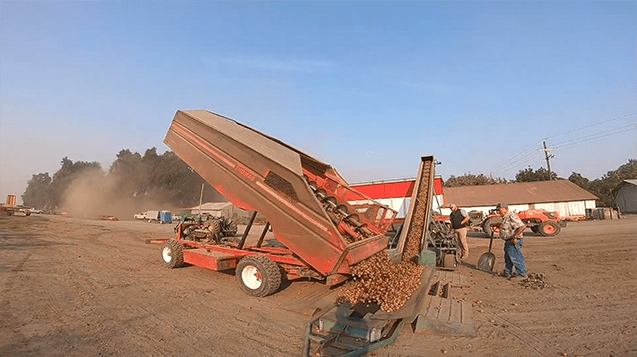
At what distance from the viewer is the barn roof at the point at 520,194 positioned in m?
29.2

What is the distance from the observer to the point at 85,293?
18.6 feet

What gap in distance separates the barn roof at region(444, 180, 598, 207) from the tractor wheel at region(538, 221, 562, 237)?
572 inches

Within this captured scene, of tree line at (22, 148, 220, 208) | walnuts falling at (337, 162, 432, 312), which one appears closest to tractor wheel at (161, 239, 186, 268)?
walnuts falling at (337, 162, 432, 312)

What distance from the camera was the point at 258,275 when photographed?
19.2 ft

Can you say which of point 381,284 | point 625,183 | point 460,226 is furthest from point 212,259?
point 625,183

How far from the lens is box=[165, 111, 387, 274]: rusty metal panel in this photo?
195 inches

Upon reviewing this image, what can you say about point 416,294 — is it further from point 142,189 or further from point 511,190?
point 142,189

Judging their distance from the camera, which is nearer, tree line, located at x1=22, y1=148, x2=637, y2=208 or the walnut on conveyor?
the walnut on conveyor

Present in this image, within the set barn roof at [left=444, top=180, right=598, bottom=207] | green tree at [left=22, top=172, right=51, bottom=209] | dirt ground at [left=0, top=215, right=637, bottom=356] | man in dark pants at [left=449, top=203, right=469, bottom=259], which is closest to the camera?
dirt ground at [left=0, top=215, right=637, bottom=356]

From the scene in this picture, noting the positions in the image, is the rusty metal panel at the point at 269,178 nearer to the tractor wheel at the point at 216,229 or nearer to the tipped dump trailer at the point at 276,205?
the tipped dump trailer at the point at 276,205

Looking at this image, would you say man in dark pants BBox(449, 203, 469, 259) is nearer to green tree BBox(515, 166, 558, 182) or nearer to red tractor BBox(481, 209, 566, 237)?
red tractor BBox(481, 209, 566, 237)

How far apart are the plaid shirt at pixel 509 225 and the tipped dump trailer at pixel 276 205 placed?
2.36 meters

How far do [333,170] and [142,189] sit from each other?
50917 mm

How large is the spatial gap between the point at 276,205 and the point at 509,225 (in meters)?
4.99
